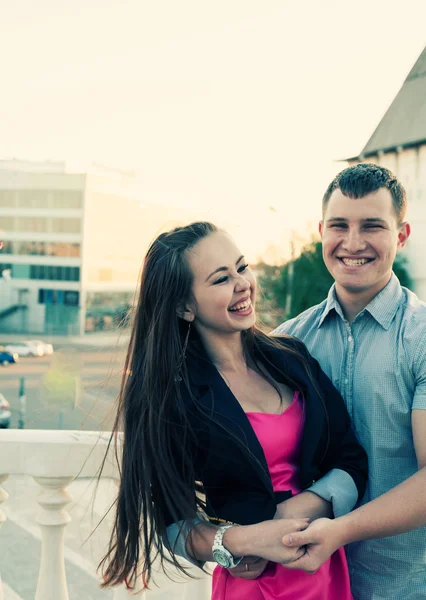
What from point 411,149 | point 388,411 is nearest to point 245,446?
point 388,411

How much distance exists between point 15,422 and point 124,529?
37.5 metres

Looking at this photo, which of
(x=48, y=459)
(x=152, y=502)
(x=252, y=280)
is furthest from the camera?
(x=48, y=459)

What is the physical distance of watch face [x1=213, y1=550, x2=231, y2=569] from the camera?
1217 millimetres

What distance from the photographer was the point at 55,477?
5.01ft

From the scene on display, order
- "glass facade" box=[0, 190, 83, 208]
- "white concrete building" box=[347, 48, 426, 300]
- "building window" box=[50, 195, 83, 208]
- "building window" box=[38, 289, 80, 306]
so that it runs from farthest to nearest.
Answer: "building window" box=[38, 289, 80, 306] → "glass facade" box=[0, 190, 83, 208] → "building window" box=[50, 195, 83, 208] → "white concrete building" box=[347, 48, 426, 300]

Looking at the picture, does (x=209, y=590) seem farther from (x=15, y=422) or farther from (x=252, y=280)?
(x=15, y=422)

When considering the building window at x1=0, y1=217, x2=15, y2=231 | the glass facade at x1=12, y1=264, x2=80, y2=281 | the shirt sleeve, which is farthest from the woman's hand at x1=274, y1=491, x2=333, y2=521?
the building window at x1=0, y1=217, x2=15, y2=231

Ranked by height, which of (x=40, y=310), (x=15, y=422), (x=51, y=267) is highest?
(x=51, y=267)

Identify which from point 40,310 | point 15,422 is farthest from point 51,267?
point 15,422

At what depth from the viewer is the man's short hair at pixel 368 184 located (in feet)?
4.55

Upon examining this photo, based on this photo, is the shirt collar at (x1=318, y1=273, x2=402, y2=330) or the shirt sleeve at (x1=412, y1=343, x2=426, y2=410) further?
the shirt collar at (x1=318, y1=273, x2=402, y2=330)

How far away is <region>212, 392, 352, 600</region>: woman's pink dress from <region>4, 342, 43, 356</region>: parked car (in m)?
44.4

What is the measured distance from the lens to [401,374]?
4.32 feet

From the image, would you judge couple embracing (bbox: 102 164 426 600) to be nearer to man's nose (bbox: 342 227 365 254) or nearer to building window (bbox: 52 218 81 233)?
man's nose (bbox: 342 227 365 254)
